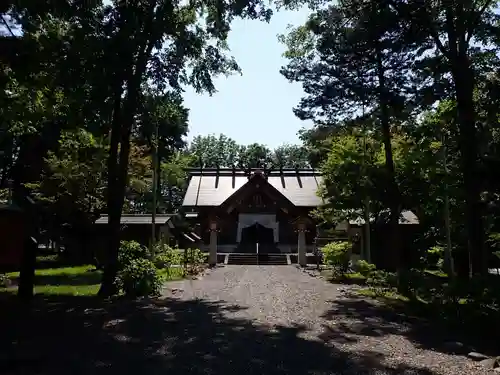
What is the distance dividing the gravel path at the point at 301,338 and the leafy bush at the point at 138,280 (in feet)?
2.39

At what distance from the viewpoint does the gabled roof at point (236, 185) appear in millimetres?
38406

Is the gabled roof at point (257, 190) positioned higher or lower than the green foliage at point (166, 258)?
higher

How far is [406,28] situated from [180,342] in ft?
32.9

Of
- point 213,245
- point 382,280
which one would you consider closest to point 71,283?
point 213,245

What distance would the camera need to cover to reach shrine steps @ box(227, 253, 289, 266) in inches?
1182

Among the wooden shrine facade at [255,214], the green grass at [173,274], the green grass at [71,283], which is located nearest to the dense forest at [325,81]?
the green grass at [71,283]

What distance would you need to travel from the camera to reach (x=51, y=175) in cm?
2514

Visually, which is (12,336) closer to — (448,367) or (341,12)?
(448,367)

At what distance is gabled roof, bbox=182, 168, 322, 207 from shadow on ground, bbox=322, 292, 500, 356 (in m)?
25.6

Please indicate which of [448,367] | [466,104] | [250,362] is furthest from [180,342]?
[466,104]

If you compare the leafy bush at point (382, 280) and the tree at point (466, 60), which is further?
the leafy bush at point (382, 280)

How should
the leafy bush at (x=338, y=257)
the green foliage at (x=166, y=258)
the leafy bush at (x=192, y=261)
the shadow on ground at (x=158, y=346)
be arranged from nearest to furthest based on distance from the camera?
1. the shadow on ground at (x=158, y=346)
2. the leafy bush at (x=338, y=257)
3. the leafy bush at (x=192, y=261)
4. the green foliage at (x=166, y=258)

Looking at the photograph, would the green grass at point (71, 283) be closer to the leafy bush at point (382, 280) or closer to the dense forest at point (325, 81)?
the dense forest at point (325, 81)

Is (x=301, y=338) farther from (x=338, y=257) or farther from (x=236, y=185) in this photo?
(x=236, y=185)
